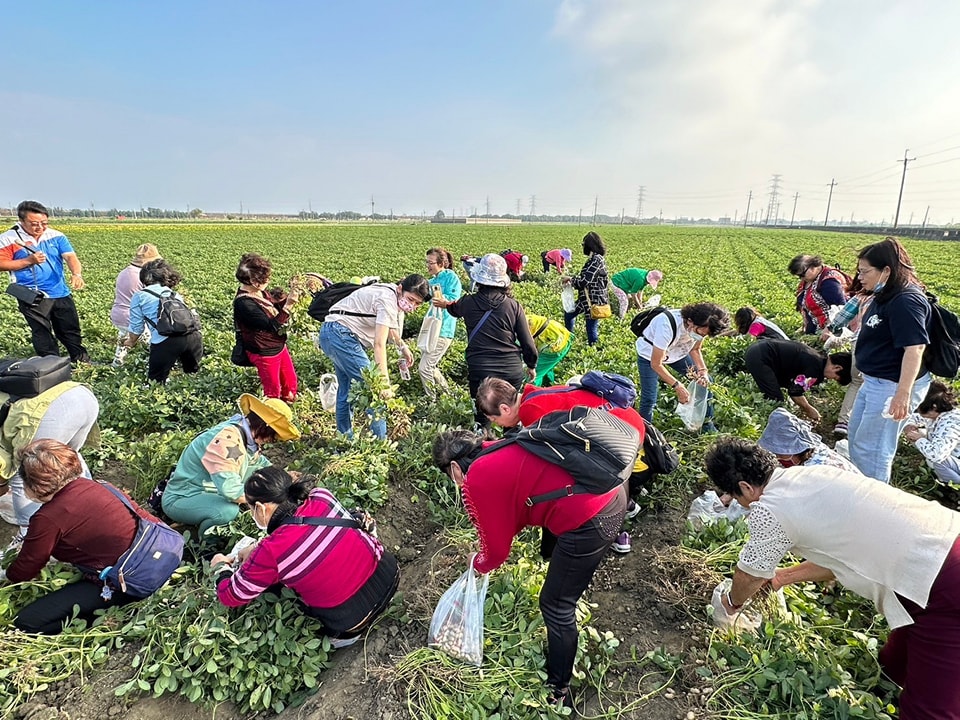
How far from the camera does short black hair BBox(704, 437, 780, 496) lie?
2.50 metres

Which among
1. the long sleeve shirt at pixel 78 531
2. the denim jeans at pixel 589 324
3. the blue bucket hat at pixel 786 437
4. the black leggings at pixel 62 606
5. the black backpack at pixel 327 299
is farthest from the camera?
the denim jeans at pixel 589 324

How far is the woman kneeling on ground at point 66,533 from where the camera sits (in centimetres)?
281

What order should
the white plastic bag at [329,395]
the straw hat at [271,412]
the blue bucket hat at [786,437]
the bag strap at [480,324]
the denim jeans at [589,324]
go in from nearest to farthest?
the blue bucket hat at [786,437]
the straw hat at [271,412]
the bag strap at [480,324]
the white plastic bag at [329,395]
the denim jeans at [589,324]

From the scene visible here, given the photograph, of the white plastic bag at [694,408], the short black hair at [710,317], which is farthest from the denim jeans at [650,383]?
the short black hair at [710,317]

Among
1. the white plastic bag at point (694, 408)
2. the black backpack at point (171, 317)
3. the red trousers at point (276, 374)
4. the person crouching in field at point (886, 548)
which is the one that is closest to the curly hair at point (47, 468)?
the red trousers at point (276, 374)

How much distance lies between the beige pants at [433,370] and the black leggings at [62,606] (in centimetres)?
367

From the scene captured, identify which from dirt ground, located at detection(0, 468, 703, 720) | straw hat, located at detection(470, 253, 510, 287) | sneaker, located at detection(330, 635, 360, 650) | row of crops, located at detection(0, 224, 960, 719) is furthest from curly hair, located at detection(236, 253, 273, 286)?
sneaker, located at detection(330, 635, 360, 650)

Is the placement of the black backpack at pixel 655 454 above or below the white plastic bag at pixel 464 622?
above

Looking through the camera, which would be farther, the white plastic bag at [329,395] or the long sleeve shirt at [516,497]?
the white plastic bag at [329,395]

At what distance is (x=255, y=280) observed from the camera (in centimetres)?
502

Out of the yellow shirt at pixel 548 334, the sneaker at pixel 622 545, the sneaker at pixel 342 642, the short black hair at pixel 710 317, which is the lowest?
the sneaker at pixel 342 642

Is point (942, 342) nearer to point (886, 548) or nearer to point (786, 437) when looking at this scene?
point (786, 437)

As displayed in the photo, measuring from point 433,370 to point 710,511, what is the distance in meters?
3.50

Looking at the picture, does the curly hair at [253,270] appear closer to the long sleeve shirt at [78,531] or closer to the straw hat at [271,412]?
the straw hat at [271,412]
